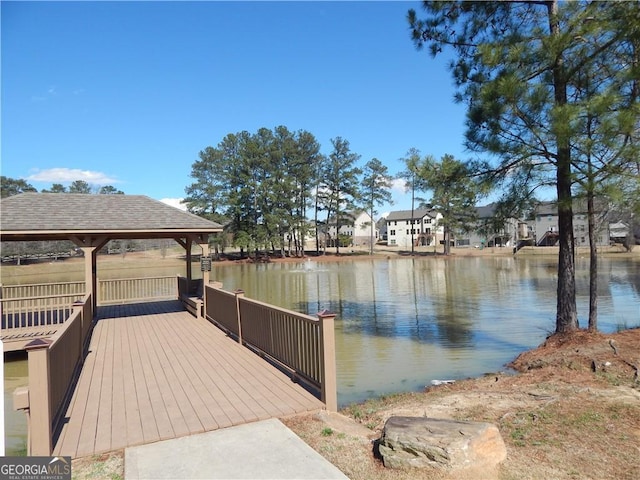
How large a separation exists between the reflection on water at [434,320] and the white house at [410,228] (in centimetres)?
4516

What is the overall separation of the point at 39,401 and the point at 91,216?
7767mm

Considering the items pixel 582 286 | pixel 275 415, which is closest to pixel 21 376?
pixel 275 415

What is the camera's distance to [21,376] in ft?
24.5

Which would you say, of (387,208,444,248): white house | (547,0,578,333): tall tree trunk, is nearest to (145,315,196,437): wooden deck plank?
(547,0,578,333): tall tree trunk

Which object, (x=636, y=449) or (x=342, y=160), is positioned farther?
(x=342, y=160)

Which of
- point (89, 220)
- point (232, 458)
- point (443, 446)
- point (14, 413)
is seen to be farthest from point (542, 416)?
point (89, 220)

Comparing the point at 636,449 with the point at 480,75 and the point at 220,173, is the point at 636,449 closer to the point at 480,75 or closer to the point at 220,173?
the point at 480,75

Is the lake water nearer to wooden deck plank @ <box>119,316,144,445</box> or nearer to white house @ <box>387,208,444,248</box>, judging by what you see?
wooden deck plank @ <box>119,316,144,445</box>

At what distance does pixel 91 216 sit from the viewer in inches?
401

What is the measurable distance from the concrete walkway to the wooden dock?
25 centimetres

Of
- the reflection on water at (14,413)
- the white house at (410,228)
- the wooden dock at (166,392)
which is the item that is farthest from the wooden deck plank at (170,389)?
the white house at (410,228)

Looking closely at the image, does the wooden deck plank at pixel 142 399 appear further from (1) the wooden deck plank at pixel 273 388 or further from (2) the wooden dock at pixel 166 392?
(1) the wooden deck plank at pixel 273 388

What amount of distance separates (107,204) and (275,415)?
9324mm

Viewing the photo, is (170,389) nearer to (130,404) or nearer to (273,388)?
(130,404)
